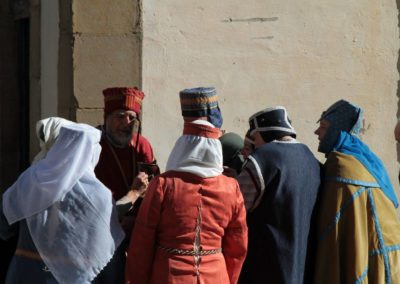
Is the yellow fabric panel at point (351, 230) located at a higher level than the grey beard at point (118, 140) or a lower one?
lower

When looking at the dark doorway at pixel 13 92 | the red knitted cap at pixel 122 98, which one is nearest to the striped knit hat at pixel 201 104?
the red knitted cap at pixel 122 98

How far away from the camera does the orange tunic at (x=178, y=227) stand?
12.8 ft

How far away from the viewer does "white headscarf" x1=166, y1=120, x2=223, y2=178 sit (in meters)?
3.96

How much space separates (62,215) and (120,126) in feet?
3.47

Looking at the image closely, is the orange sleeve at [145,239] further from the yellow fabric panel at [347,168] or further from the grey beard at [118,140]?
the yellow fabric panel at [347,168]

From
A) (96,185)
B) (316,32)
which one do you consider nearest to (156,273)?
(96,185)

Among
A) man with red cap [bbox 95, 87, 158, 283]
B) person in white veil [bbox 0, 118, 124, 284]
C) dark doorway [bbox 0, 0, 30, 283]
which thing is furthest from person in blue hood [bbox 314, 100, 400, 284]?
dark doorway [bbox 0, 0, 30, 283]

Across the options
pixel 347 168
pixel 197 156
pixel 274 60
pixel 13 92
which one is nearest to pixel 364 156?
pixel 347 168

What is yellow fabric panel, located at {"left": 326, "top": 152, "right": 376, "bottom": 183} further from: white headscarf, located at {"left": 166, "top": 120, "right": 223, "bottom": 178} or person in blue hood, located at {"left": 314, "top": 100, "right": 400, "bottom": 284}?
white headscarf, located at {"left": 166, "top": 120, "right": 223, "bottom": 178}

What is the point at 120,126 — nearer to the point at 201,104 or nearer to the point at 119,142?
the point at 119,142

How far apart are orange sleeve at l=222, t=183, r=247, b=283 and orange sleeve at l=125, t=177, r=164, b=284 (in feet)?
1.25

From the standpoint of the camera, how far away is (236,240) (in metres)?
4.07

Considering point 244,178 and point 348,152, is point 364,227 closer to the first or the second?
point 348,152

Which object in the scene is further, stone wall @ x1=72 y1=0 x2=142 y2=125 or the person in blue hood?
stone wall @ x1=72 y1=0 x2=142 y2=125
